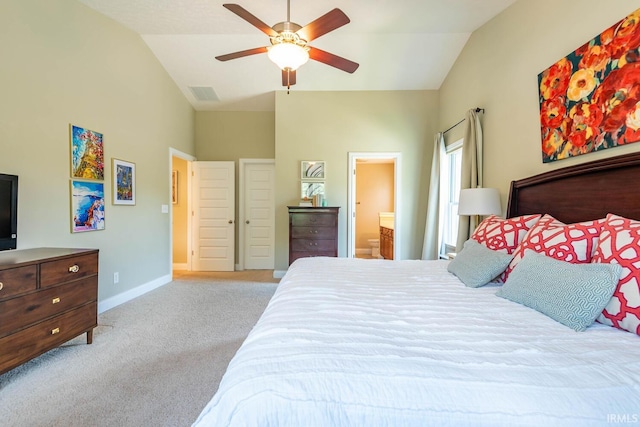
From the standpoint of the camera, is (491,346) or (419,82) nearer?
(491,346)

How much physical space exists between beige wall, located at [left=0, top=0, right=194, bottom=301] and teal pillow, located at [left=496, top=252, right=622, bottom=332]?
11.7ft

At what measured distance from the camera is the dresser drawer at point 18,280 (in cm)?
169

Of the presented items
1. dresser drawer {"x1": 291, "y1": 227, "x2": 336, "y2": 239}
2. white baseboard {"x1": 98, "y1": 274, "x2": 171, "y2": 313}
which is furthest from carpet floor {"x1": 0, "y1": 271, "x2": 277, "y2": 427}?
dresser drawer {"x1": 291, "y1": 227, "x2": 336, "y2": 239}

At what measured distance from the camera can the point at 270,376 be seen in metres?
0.74

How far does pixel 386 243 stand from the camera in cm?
573

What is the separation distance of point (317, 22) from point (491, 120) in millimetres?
2025

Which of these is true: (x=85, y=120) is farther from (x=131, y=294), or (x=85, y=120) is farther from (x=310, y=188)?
(x=310, y=188)

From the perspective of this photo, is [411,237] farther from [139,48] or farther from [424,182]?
[139,48]

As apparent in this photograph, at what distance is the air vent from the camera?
14.9 feet

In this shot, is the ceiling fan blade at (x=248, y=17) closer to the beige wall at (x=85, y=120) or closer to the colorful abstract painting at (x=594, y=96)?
the beige wall at (x=85, y=120)

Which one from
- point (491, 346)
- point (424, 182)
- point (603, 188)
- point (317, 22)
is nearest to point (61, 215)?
point (317, 22)

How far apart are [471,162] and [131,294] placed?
4344 millimetres

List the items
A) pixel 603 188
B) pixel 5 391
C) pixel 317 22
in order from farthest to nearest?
pixel 317 22 < pixel 5 391 < pixel 603 188

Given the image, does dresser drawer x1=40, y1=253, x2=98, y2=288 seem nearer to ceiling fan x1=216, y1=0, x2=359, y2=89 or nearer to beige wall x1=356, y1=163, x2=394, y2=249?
ceiling fan x1=216, y1=0, x2=359, y2=89
